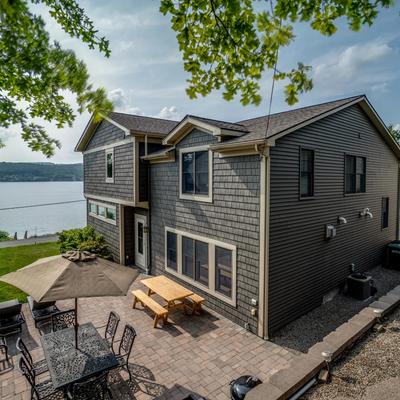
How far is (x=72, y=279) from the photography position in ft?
15.8

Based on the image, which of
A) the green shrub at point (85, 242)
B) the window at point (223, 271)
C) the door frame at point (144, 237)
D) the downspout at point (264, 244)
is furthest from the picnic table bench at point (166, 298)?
the green shrub at point (85, 242)

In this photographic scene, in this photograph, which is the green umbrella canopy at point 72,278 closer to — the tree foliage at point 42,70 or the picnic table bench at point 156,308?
the picnic table bench at point 156,308

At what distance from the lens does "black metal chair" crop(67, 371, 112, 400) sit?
4383 millimetres

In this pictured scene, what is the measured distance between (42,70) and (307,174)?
7.38 metres

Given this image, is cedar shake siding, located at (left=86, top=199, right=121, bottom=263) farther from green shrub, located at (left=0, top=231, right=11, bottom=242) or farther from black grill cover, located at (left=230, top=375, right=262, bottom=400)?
green shrub, located at (left=0, top=231, right=11, bottom=242)

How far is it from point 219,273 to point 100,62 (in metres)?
6.61

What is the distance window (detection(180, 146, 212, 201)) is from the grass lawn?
22.2ft

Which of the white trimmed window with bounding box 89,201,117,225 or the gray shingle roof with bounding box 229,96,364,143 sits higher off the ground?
the gray shingle roof with bounding box 229,96,364,143

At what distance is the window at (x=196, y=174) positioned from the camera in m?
8.55

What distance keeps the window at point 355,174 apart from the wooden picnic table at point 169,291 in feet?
22.7

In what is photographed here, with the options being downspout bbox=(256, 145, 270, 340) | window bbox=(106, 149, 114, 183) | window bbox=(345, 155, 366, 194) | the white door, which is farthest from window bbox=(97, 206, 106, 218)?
window bbox=(345, 155, 366, 194)

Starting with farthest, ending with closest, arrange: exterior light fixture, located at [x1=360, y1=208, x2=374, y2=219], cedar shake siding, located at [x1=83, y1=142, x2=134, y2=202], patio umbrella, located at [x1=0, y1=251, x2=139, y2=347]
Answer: cedar shake siding, located at [x1=83, y1=142, x2=134, y2=202] → exterior light fixture, located at [x1=360, y1=208, x2=374, y2=219] → patio umbrella, located at [x1=0, y1=251, x2=139, y2=347]

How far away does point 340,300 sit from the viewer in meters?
8.98

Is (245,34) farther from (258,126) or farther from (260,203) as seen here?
→ (258,126)
